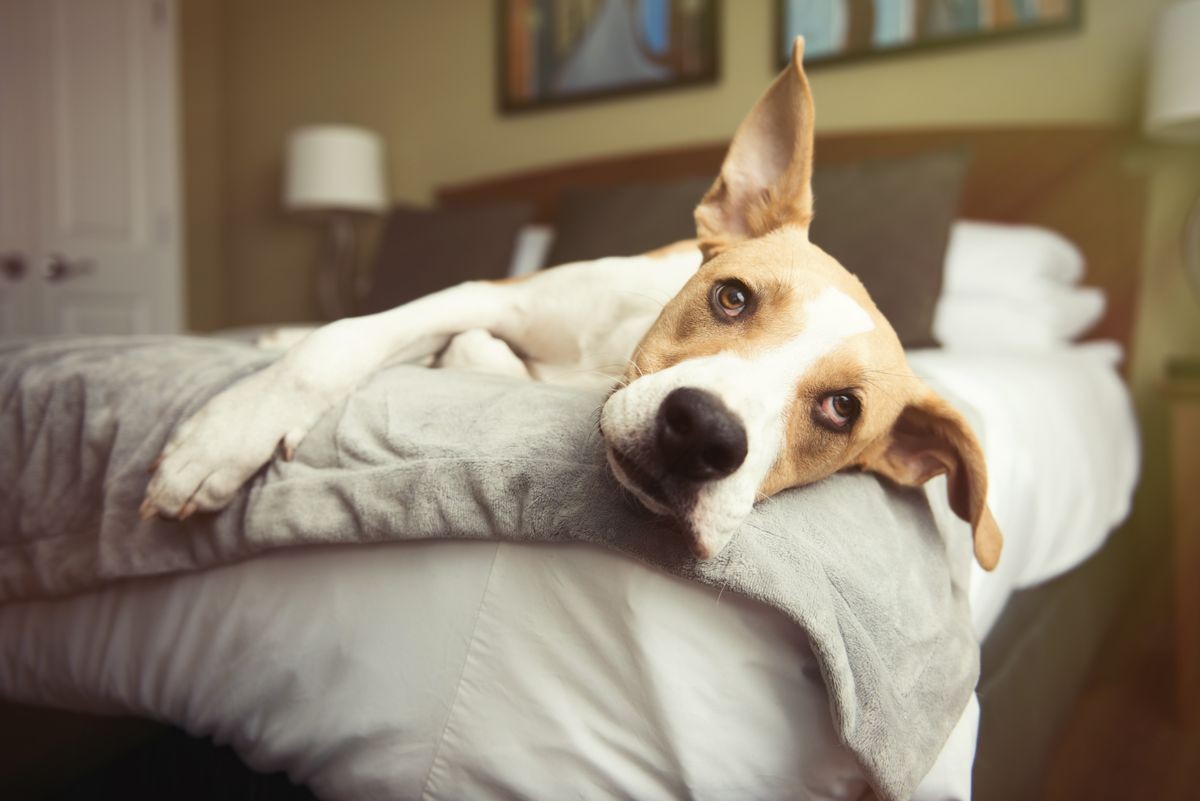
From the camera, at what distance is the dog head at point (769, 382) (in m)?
0.73

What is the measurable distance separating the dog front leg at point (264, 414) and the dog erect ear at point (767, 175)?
449mm

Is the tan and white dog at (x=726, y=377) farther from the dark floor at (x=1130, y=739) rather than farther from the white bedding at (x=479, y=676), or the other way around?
the dark floor at (x=1130, y=739)

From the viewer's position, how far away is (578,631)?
0.77 m

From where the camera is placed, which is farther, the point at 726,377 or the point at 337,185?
the point at 337,185

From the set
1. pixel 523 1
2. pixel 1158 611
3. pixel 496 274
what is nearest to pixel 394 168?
pixel 523 1

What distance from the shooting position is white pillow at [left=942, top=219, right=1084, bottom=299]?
2229mm

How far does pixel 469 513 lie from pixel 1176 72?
2.36 meters

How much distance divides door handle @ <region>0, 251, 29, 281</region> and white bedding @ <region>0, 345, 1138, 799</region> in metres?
3.70

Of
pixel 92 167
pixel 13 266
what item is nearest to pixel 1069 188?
pixel 92 167

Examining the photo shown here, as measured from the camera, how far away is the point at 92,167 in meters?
3.97

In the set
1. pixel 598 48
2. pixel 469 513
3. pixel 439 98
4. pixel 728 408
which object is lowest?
pixel 469 513

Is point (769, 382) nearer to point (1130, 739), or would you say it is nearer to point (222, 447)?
point (222, 447)

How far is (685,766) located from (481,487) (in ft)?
1.03

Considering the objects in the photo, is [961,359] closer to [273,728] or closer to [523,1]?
[273,728]
